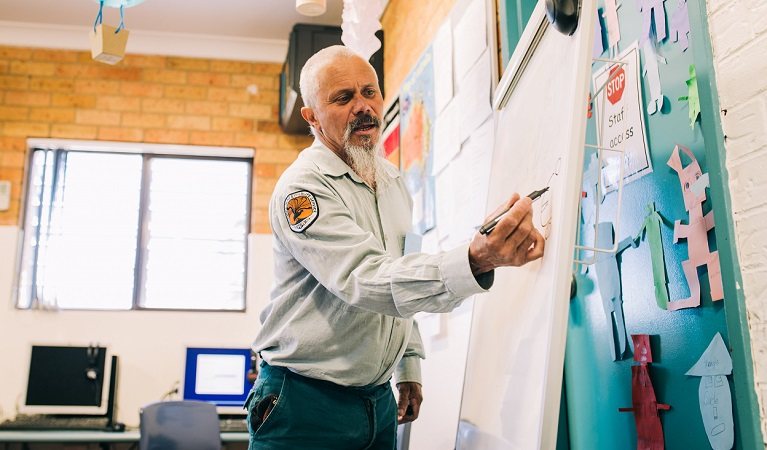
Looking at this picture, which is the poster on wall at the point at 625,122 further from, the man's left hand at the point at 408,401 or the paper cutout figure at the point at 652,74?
the man's left hand at the point at 408,401

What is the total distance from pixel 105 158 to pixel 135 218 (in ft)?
1.63

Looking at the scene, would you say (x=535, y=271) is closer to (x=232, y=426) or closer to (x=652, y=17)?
(x=652, y=17)

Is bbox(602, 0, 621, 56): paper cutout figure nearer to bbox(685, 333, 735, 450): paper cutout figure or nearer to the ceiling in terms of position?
bbox(685, 333, 735, 450): paper cutout figure

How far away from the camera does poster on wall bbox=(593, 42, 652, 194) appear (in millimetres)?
1381

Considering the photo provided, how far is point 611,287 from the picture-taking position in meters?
1.49

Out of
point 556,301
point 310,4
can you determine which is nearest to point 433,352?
point 310,4

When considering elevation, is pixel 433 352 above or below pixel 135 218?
below

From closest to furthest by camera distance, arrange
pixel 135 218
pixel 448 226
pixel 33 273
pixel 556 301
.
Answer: pixel 556 301
pixel 448 226
pixel 33 273
pixel 135 218

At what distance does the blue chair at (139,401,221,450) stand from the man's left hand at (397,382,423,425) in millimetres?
1864

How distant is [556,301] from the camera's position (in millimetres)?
815

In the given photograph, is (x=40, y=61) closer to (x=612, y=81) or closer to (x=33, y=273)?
(x=33, y=273)

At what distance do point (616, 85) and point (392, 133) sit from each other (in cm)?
212

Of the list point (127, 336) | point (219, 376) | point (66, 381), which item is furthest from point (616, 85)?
point (127, 336)

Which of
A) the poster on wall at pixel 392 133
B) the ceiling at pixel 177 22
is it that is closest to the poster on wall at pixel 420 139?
the poster on wall at pixel 392 133
